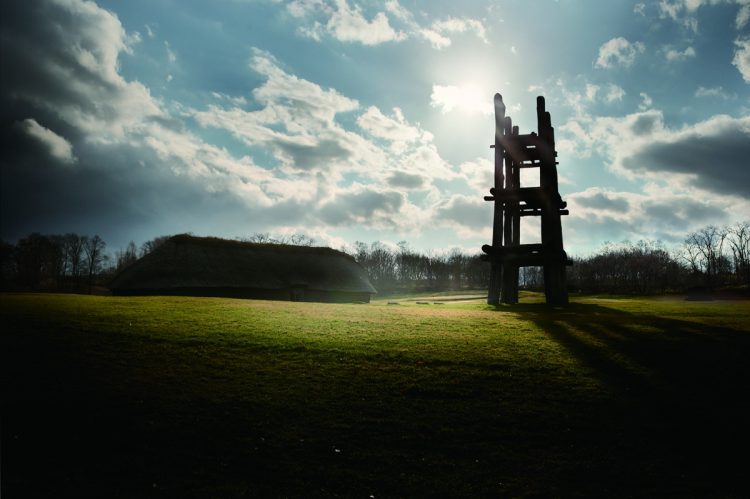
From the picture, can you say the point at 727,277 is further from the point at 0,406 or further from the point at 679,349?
the point at 0,406

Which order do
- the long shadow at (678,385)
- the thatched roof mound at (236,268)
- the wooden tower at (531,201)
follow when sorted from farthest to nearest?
1. the thatched roof mound at (236,268)
2. the wooden tower at (531,201)
3. the long shadow at (678,385)

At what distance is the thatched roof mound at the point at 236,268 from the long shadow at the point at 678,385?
106 ft

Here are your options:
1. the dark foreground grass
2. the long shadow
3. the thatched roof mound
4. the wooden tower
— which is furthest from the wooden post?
the thatched roof mound

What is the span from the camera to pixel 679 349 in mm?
12531

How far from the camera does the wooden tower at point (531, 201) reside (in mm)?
23578

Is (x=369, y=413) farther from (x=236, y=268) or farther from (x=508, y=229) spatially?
(x=236, y=268)

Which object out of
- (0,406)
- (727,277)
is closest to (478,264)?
(727,277)

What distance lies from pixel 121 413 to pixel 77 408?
966 millimetres

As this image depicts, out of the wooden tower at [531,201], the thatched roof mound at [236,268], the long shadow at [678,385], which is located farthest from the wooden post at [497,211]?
the thatched roof mound at [236,268]

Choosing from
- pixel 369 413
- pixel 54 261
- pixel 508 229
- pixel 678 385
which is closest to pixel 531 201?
pixel 508 229

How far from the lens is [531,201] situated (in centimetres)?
2580

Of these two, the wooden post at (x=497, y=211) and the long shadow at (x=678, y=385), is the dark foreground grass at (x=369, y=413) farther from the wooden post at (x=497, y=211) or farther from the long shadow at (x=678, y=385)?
the wooden post at (x=497, y=211)

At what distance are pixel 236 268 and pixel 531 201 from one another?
29630 millimetres

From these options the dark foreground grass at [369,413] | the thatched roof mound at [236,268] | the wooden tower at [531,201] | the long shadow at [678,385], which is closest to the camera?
the dark foreground grass at [369,413]
